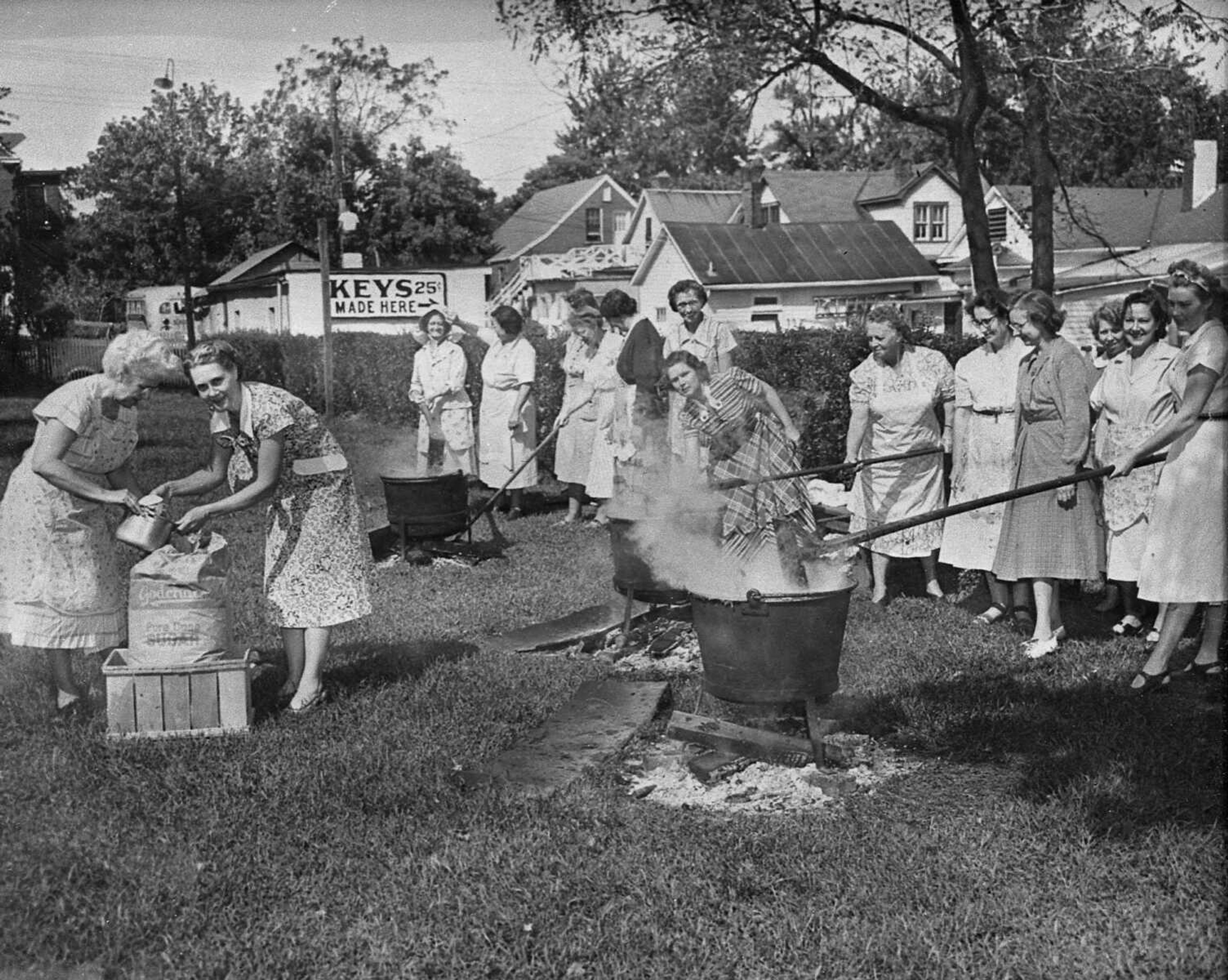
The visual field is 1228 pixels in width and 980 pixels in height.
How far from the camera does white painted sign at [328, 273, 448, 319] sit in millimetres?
21047

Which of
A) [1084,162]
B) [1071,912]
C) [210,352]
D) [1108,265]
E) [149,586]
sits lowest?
[1071,912]

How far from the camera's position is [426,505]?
9516mm

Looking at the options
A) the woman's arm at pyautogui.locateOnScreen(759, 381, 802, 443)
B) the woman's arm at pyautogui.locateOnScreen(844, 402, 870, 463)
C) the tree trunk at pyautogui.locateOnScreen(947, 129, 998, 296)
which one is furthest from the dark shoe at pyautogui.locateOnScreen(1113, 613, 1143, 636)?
the tree trunk at pyautogui.locateOnScreen(947, 129, 998, 296)

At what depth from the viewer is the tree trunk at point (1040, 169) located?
12930 millimetres

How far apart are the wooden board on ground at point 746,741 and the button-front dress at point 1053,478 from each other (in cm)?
226

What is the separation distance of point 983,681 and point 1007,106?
1175 centimetres

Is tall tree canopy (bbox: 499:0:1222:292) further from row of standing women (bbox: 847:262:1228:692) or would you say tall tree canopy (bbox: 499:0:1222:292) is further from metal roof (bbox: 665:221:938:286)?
metal roof (bbox: 665:221:938:286)

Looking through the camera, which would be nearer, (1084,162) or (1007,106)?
(1007,106)

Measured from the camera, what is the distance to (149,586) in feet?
18.0

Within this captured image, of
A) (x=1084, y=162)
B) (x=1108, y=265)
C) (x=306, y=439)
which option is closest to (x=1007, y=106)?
(x=306, y=439)

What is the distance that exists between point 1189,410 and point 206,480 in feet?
14.7

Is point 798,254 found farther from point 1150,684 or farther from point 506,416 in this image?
point 1150,684

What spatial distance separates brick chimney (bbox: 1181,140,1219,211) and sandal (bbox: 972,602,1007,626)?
115 feet

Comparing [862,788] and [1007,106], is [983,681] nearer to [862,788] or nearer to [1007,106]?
[862,788]
